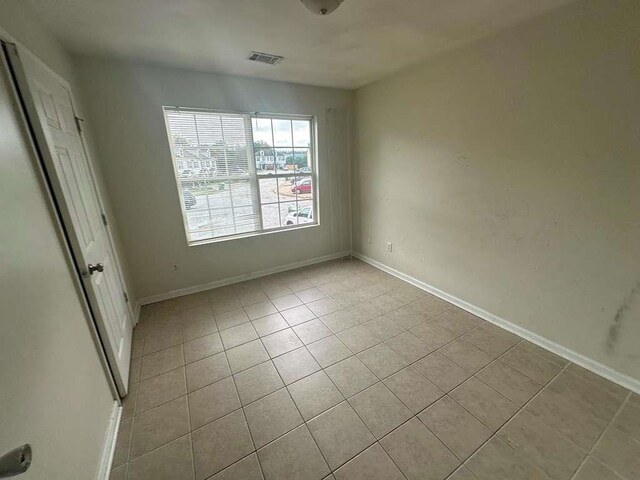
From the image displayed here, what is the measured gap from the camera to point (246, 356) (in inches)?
83.0

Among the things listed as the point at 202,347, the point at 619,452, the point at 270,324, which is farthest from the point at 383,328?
the point at 202,347

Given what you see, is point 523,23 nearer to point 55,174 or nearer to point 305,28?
point 305,28

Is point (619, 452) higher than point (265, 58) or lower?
lower

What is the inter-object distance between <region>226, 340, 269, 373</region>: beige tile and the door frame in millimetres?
769

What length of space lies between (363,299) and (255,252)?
1.50 metres

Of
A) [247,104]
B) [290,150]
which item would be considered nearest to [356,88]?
[290,150]

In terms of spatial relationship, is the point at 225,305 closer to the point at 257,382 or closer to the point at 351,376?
the point at 257,382

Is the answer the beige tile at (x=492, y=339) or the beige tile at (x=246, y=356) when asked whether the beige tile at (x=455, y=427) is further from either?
the beige tile at (x=246, y=356)

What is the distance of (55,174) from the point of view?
4.38 ft

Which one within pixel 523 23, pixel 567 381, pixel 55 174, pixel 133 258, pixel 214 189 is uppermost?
pixel 523 23

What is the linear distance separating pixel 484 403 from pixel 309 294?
6.07 feet

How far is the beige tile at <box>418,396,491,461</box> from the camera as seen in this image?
140 centimetres

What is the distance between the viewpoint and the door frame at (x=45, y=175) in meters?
1.16

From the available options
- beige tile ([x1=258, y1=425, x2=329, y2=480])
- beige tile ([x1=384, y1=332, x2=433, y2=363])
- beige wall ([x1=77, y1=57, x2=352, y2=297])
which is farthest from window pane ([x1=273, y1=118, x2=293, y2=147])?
beige tile ([x1=258, y1=425, x2=329, y2=480])
